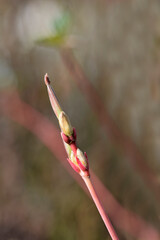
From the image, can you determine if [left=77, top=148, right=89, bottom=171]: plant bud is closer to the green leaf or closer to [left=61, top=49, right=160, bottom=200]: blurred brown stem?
the green leaf

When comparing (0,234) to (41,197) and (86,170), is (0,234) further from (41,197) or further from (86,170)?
(86,170)

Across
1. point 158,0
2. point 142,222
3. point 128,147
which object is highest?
point 158,0

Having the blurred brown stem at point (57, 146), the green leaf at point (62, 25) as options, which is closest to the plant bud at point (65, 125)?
the green leaf at point (62, 25)

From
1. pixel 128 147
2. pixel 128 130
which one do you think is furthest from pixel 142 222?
pixel 128 130

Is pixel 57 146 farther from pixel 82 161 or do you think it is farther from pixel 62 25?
pixel 82 161

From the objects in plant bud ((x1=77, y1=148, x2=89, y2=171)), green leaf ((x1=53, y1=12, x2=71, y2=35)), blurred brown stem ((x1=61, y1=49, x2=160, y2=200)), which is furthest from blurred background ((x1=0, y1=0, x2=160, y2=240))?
plant bud ((x1=77, y1=148, x2=89, y2=171))

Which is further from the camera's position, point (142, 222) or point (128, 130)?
point (128, 130)

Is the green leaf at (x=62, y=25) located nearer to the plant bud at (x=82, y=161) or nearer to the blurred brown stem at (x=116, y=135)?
the blurred brown stem at (x=116, y=135)

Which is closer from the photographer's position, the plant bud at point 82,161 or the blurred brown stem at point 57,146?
the plant bud at point 82,161
